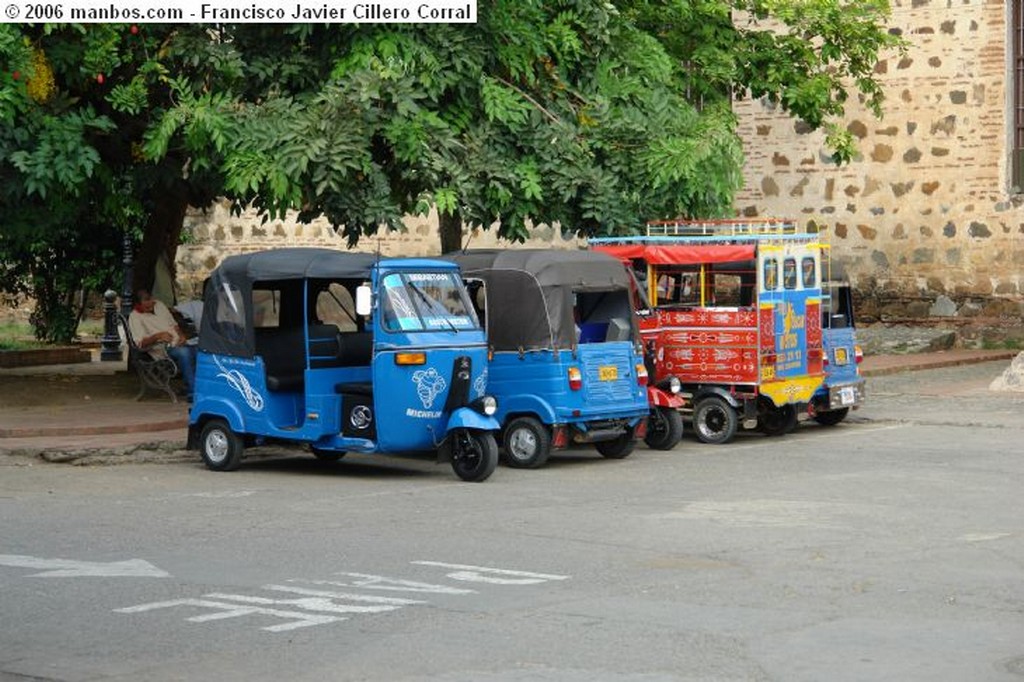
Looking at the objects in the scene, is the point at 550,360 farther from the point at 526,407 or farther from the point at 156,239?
the point at 156,239

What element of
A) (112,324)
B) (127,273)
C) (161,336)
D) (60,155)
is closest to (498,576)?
(60,155)

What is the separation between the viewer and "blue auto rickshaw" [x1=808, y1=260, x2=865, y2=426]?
20422 mm

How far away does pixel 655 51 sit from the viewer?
22469 mm

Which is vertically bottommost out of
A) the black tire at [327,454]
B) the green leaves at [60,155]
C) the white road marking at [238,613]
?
the white road marking at [238,613]

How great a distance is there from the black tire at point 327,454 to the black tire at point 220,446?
0.69 meters

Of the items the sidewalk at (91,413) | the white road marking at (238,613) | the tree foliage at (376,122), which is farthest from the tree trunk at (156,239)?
the white road marking at (238,613)

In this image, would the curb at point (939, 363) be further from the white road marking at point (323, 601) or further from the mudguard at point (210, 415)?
the white road marking at point (323, 601)

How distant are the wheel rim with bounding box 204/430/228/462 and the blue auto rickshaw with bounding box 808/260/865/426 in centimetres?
620

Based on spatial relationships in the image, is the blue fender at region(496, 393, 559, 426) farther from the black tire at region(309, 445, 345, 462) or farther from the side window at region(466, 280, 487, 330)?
the black tire at region(309, 445, 345, 462)

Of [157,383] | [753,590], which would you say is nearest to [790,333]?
[157,383]

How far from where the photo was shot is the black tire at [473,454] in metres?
16.4

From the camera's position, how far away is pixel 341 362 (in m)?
17.5

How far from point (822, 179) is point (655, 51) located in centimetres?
1018

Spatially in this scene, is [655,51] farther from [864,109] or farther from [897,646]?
[897,646]
